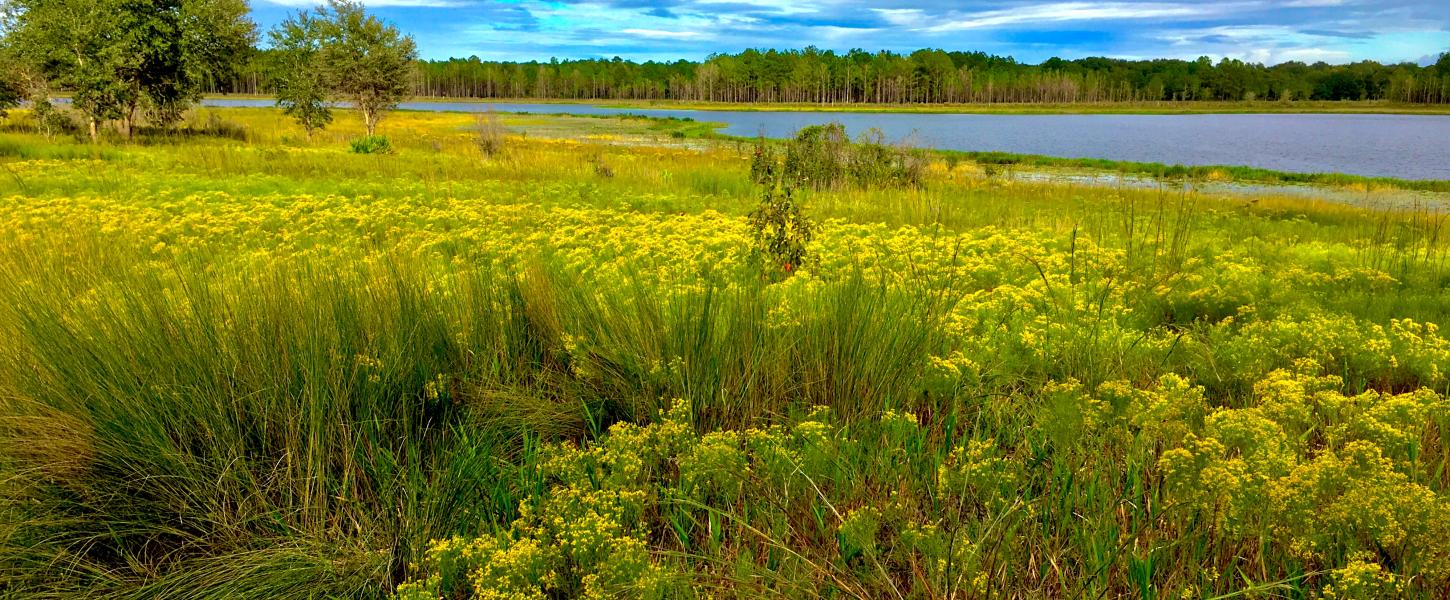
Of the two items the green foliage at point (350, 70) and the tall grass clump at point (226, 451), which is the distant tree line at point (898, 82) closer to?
the green foliage at point (350, 70)

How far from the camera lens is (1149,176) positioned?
2727cm

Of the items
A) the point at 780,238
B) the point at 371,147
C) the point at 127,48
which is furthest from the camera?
the point at 127,48

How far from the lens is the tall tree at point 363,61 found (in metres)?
33.2

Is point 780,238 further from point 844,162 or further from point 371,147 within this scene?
point 371,147

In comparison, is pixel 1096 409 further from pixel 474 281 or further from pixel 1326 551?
pixel 474 281

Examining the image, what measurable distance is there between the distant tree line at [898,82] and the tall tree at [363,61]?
387ft

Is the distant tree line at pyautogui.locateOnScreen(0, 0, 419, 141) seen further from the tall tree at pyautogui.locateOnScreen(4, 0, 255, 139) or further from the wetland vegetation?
the wetland vegetation

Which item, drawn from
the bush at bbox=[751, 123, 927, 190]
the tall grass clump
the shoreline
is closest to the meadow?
the tall grass clump

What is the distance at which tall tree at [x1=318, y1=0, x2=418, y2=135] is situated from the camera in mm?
33188

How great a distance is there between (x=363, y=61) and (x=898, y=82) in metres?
124

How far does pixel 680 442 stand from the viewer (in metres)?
2.74

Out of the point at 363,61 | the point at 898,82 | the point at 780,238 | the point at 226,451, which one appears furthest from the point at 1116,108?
the point at 226,451

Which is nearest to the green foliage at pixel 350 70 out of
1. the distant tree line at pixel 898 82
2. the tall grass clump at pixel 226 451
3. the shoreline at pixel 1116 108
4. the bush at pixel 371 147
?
the bush at pixel 371 147

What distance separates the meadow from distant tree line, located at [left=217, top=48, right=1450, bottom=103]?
146539 mm
